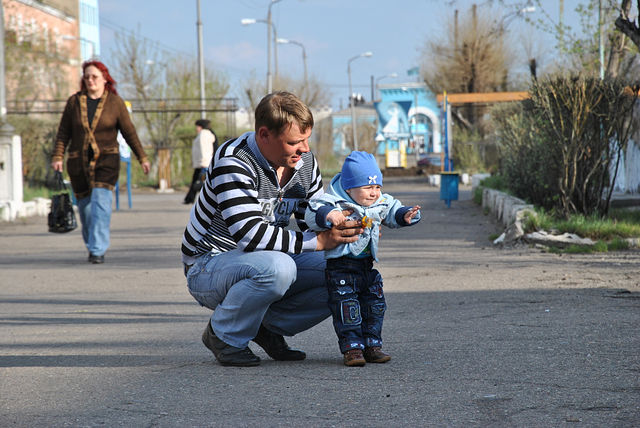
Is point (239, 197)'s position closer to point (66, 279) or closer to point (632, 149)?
point (66, 279)

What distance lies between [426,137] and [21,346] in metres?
78.4

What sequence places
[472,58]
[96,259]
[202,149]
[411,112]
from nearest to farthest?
1. [96,259]
2. [202,149]
3. [472,58]
4. [411,112]

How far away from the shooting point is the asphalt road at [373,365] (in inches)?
149

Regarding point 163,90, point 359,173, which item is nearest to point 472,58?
point 163,90

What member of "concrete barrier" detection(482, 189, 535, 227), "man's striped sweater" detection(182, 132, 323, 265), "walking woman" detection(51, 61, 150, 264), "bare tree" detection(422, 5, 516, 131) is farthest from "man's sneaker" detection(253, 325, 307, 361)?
"bare tree" detection(422, 5, 516, 131)

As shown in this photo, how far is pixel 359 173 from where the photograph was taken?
4.72m

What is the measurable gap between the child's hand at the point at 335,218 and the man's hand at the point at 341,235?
2cm

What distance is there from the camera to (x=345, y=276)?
468 cm

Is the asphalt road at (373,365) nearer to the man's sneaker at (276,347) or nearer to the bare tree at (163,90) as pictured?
the man's sneaker at (276,347)

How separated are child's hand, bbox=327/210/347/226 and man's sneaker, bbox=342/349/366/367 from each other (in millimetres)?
625

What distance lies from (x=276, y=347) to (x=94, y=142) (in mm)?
5932

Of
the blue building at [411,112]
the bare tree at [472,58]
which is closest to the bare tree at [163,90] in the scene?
the bare tree at [472,58]

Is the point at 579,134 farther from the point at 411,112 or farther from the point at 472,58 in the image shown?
the point at 411,112

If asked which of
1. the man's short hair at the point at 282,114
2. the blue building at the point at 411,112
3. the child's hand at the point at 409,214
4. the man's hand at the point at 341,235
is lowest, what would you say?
the man's hand at the point at 341,235
